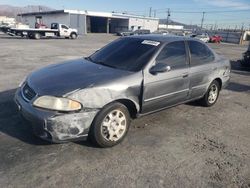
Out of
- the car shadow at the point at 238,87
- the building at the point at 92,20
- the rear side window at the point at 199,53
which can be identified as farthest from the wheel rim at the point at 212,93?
the building at the point at 92,20

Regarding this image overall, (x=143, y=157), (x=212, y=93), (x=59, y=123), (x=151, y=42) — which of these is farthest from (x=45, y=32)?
(x=143, y=157)

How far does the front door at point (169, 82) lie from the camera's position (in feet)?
13.7

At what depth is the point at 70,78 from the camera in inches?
148

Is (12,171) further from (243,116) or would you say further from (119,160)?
(243,116)

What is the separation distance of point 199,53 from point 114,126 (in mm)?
2665

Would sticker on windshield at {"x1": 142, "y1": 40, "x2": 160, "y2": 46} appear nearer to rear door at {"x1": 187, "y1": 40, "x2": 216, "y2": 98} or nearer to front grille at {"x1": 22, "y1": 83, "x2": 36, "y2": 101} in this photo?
rear door at {"x1": 187, "y1": 40, "x2": 216, "y2": 98}

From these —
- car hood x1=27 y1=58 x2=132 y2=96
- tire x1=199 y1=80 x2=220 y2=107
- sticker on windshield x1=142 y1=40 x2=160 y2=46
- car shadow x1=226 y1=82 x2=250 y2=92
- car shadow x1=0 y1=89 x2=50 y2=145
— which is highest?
sticker on windshield x1=142 y1=40 x2=160 y2=46

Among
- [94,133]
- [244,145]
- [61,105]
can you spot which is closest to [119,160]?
[94,133]

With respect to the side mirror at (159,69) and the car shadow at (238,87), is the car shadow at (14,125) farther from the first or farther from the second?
the car shadow at (238,87)

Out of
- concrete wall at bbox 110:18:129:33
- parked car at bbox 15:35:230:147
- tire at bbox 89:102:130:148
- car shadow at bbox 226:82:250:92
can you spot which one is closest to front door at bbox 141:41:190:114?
parked car at bbox 15:35:230:147

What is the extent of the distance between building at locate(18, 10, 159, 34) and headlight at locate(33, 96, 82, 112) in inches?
1914

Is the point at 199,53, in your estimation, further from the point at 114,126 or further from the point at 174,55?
the point at 114,126

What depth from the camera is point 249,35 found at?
182 feet

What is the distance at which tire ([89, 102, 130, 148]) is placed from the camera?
11.7ft
